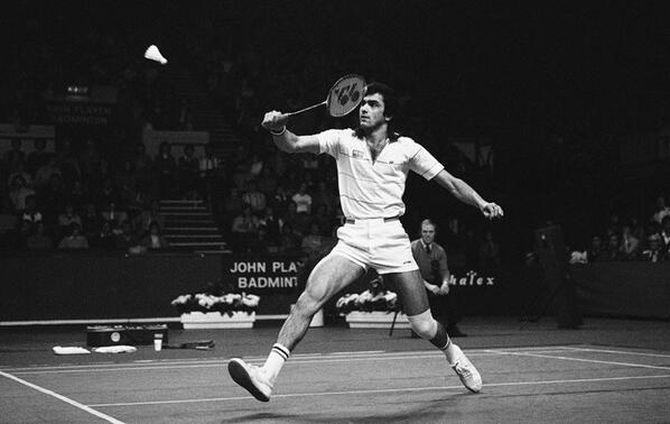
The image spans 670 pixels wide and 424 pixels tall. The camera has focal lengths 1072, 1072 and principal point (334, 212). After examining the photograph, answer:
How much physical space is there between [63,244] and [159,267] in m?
2.00

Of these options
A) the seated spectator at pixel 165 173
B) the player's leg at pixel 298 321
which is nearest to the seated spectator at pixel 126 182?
the seated spectator at pixel 165 173

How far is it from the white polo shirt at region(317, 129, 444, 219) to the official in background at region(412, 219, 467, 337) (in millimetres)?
8019

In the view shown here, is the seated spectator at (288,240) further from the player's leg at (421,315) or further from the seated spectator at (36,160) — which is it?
the player's leg at (421,315)

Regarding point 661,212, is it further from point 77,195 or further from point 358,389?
point 358,389

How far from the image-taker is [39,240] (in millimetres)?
21344

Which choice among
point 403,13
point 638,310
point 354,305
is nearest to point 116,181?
point 354,305

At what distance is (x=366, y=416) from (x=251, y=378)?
2.90ft

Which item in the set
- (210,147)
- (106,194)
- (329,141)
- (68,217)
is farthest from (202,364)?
(210,147)

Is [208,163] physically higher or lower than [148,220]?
higher

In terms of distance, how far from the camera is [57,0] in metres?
29.8

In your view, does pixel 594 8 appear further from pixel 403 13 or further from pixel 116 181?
pixel 116 181

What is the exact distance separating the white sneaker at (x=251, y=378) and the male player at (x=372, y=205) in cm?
44

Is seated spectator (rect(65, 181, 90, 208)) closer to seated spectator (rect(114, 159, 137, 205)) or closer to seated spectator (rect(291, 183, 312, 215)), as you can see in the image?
seated spectator (rect(114, 159, 137, 205))

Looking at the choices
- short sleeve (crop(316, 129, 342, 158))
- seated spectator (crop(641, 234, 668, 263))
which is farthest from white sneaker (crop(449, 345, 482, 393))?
seated spectator (crop(641, 234, 668, 263))
